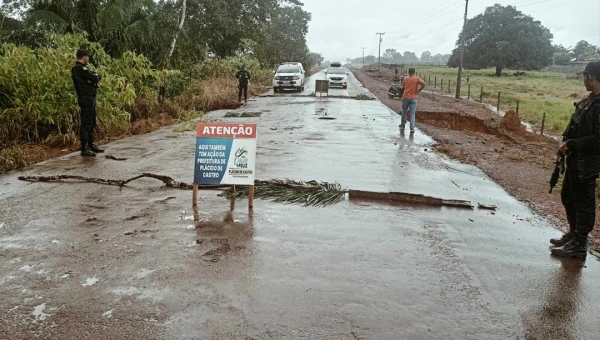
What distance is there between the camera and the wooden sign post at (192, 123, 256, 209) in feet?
19.2

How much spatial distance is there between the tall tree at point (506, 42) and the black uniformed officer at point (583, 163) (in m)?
63.6

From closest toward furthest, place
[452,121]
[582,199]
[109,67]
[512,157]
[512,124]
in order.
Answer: [582,199]
[512,157]
[109,67]
[512,124]
[452,121]

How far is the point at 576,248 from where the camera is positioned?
4719 millimetres

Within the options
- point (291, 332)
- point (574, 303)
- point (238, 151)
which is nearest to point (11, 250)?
point (238, 151)

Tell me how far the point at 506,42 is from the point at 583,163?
216 ft

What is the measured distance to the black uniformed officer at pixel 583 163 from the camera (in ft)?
14.6

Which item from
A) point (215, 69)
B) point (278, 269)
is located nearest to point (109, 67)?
point (278, 269)

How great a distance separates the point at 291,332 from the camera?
10.5 feet

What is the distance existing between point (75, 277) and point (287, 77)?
2582 cm

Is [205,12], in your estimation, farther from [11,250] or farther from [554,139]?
[11,250]

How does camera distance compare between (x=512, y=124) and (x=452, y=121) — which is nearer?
(x=512, y=124)

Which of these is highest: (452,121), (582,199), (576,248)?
(582,199)

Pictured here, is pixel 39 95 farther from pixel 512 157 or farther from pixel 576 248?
pixel 512 157

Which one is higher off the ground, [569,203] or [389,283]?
[569,203]
